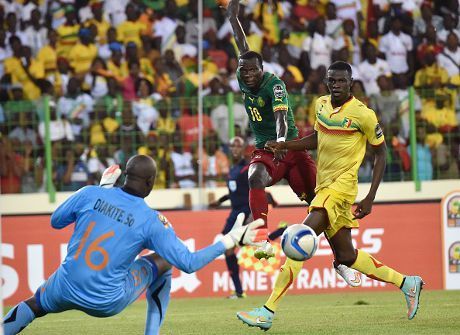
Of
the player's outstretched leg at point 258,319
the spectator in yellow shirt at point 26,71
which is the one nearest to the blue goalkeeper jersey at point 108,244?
the player's outstretched leg at point 258,319

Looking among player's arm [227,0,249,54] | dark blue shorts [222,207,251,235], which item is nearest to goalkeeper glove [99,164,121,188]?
player's arm [227,0,249,54]

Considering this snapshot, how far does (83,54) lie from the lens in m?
19.5

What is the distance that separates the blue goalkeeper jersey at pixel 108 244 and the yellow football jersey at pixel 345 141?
273cm

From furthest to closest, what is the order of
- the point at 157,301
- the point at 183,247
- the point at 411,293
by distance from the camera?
the point at 411,293
the point at 157,301
the point at 183,247

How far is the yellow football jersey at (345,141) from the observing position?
372 inches

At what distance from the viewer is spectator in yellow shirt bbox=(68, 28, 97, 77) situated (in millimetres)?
19359

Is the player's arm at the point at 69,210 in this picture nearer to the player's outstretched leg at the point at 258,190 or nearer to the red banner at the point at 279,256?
the player's outstretched leg at the point at 258,190

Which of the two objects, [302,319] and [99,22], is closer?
[302,319]

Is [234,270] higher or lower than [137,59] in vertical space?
lower

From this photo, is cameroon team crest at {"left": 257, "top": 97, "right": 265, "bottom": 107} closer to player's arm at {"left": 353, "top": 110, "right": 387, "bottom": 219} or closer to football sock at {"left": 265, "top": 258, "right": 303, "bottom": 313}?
player's arm at {"left": 353, "top": 110, "right": 387, "bottom": 219}

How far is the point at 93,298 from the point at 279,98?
12.5 ft

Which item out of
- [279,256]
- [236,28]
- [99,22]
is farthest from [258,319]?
[99,22]

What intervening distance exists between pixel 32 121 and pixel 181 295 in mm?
3759

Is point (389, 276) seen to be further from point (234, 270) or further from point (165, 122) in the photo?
point (165, 122)
